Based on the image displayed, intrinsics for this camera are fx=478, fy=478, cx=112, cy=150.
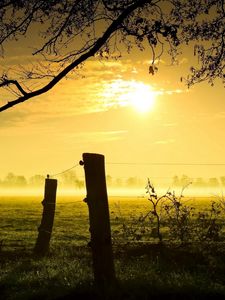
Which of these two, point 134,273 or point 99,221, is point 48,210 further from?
point 99,221

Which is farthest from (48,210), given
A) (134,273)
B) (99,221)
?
(99,221)

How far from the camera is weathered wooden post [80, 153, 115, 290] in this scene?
28.9ft

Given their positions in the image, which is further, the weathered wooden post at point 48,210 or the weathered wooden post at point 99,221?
the weathered wooden post at point 48,210

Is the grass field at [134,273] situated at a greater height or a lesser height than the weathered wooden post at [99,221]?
lesser

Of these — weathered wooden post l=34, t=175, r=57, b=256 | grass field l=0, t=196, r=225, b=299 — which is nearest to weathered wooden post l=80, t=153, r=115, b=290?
grass field l=0, t=196, r=225, b=299

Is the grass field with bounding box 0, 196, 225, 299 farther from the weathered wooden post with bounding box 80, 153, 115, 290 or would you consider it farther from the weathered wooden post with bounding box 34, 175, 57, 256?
the weathered wooden post with bounding box 34, 175, 57, 256

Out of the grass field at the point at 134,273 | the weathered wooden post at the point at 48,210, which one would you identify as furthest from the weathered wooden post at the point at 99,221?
the weathered wooden post at the point at 48,210

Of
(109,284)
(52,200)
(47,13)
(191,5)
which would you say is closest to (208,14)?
(191,5)

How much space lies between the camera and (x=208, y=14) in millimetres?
10969

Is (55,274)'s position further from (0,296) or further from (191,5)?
(191,5)

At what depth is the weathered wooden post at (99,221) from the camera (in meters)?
8.80

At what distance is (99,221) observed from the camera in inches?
346

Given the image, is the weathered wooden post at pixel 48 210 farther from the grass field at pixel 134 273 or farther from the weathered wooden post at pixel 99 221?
the weathered wooden post at pixel 99 221

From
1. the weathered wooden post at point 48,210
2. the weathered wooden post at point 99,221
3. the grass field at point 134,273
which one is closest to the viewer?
the grass field at point 134,273
